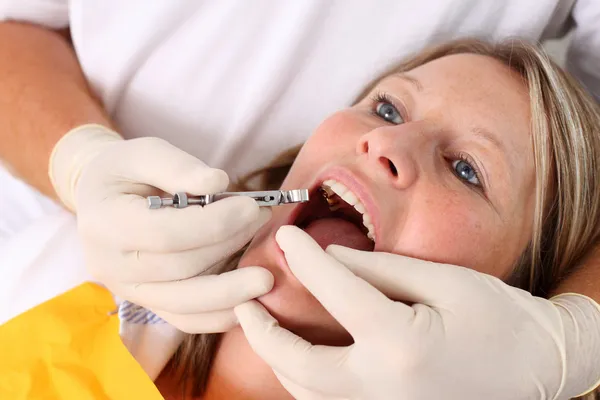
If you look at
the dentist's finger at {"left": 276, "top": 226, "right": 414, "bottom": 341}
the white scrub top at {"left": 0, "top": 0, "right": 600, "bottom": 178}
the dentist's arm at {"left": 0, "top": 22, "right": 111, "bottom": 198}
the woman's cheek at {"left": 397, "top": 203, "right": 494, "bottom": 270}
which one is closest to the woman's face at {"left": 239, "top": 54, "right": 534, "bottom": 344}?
the woman's cheek at {"left": 397, "top": 203, "right": 494, "bottom": 270}

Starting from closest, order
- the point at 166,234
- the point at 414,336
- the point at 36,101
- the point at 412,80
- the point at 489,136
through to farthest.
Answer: the point at 414,336 < the point at 166,234 < the point at 489,136 < the point at 412,80 < the point at 36,101

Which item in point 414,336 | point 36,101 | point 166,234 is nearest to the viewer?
point 414,336

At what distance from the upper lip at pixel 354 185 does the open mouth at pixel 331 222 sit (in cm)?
3

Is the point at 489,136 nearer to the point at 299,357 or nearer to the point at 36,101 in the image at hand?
the point at 299,357

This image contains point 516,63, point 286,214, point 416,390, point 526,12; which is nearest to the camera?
point 416,390

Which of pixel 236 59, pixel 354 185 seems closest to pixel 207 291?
pixel 354 185

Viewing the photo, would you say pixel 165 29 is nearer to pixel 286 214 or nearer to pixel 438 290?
pixel 286 214

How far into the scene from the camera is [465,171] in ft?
3.64

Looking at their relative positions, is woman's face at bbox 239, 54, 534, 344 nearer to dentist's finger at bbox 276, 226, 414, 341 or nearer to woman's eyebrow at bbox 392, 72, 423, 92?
woman's eyebrow at bbox 392, 72, 423, 92

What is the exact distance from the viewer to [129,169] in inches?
42.2

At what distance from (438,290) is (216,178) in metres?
0.39

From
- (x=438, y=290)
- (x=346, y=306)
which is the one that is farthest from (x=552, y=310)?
(x=346, y=306)

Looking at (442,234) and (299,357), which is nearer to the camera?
(299,357)

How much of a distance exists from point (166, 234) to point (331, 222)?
1.21ft
